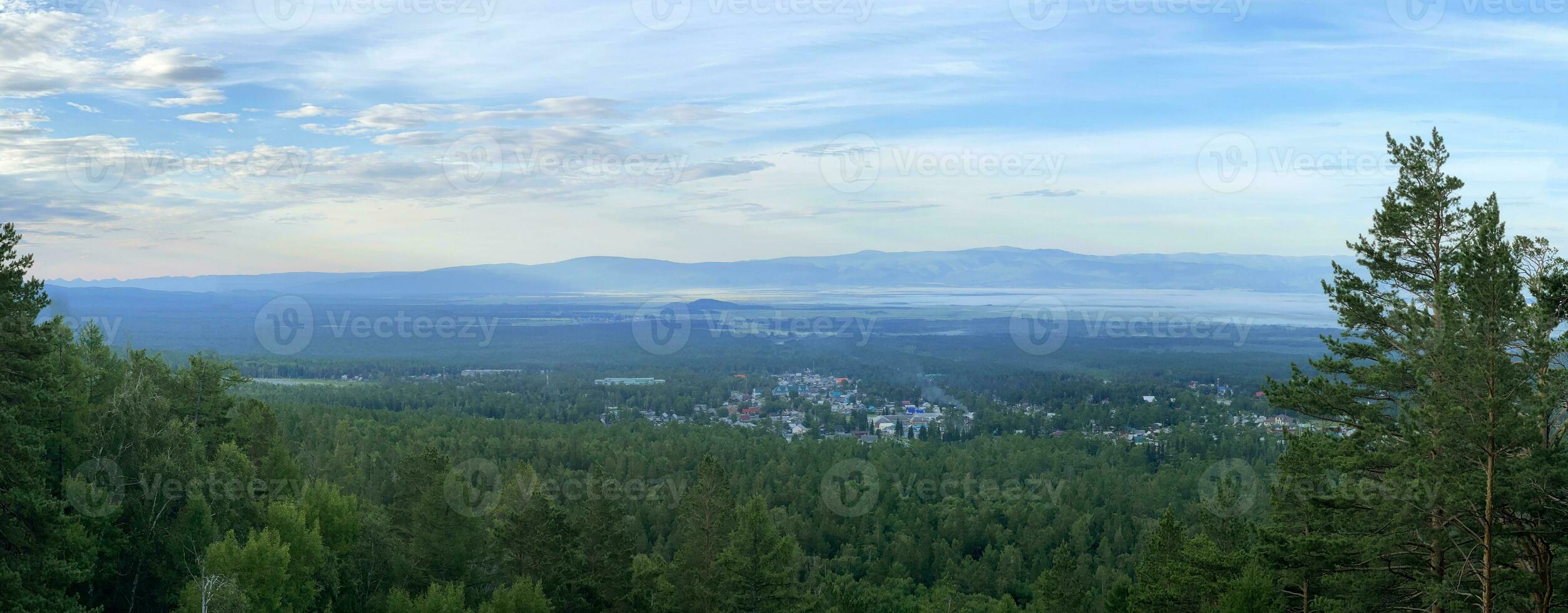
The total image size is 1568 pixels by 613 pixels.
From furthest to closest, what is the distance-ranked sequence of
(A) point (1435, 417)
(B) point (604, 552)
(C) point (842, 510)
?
(C) point (842, 510) < (B) point (604, 552) < (A) point (1435, 417)

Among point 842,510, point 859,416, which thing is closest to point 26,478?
point 842,510

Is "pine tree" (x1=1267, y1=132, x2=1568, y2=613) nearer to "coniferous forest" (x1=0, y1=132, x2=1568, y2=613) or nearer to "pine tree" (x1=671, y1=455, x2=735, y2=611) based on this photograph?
"coniferous forest" (x1=0, y1=132, x2=1568, y2=613)

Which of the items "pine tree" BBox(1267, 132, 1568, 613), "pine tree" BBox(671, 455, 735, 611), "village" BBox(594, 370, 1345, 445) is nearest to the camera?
"pine tree" BBox(1267, 132, 1568, 613)

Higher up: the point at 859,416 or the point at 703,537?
the point at 703,537

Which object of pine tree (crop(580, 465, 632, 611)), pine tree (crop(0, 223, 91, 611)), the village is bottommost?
the village

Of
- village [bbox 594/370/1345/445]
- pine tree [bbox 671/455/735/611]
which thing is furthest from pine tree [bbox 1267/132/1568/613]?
village [bbox 594/370/1345/445]

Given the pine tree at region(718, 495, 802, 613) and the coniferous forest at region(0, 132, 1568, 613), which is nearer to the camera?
the coniferous forest at region(0, 132, 1568, 613)

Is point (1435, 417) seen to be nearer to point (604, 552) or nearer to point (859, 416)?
point (604, 552)

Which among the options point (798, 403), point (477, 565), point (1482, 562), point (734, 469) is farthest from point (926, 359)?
point (1482, 562)

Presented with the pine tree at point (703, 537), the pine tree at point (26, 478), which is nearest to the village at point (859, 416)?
the pine tree at point (703, 537)

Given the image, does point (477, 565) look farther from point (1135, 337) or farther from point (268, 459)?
point (1135, 337)
